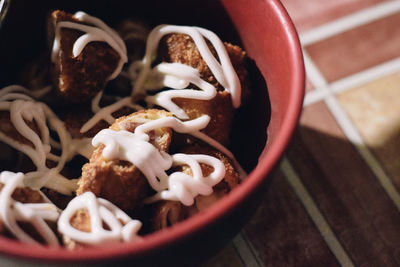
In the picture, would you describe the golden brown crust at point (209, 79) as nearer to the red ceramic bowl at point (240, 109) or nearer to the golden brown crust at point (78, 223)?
the red ceramic bowl at point (240, 109)

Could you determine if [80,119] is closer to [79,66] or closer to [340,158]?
[79,66]

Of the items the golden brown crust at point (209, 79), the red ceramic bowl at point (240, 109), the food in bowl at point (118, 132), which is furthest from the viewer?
the golden brown crust at point (209, 79)

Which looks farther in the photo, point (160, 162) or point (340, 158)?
point (340, 158)

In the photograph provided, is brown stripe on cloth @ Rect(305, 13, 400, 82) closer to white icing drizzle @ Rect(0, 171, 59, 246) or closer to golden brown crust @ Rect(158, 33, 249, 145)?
golden brown crust @ Rect(158, 33, 249, 145)

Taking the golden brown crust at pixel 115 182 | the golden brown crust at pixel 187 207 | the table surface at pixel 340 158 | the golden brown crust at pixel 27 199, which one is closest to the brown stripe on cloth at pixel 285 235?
the table surface at pixel 340 158

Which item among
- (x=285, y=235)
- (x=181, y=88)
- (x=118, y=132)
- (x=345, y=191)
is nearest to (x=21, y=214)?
(x=118, y=132)

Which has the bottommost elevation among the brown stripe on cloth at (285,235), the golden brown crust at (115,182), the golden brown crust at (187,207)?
the brown stripe on cloth at (285,235)

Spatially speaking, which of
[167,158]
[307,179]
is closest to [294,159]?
[307,179]
